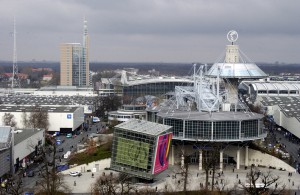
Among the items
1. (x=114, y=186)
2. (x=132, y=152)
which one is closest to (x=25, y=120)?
(x=132, y=152)

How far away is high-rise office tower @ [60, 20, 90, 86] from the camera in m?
126

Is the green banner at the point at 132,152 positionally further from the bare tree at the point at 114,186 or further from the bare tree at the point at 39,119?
the bare tree at the point at 39,119

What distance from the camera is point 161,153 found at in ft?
120

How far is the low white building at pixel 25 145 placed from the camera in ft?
132

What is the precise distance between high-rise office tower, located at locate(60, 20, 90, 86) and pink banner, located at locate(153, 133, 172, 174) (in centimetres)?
9159

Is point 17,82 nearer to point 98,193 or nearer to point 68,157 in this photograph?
point 68,157

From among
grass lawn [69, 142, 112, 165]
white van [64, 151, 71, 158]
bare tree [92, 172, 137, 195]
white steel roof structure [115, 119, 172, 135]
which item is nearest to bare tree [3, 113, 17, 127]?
white van [64, 151, 71, 158]

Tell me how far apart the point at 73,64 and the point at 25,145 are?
8544 centimetres

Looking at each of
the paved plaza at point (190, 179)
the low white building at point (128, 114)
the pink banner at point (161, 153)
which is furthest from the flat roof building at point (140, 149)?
the low white building at point (128, 114)

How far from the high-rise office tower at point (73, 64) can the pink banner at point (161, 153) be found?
300 ft

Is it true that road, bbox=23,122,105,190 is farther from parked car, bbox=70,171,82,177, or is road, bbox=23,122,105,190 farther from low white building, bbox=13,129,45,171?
parked car, bbox=70,171,82,177

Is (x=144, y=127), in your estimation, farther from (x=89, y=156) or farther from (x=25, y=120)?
(x=25, y=120)

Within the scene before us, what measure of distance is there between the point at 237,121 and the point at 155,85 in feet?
193

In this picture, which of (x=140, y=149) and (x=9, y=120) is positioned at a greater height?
(x=9, y=120)
